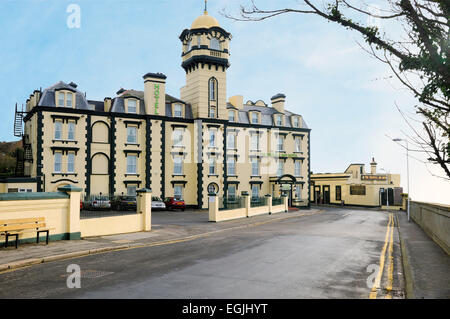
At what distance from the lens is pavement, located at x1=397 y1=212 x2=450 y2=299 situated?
26.9 feet

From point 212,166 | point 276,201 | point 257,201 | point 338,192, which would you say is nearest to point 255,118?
point 212,166

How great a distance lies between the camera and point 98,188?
126ft

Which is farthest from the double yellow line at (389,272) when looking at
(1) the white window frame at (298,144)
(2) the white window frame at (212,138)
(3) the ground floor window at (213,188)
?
(1) the white window frame at (298,144)

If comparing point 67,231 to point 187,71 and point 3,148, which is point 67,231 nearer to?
point 187,71

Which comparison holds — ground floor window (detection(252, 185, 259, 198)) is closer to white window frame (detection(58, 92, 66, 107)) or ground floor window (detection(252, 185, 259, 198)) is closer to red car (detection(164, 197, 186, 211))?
red car (detection(164, 197, 186, 211))

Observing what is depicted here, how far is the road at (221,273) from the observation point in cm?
798

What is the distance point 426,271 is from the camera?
10.5 m

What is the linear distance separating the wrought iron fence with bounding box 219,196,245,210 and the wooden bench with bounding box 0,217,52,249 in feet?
49.1

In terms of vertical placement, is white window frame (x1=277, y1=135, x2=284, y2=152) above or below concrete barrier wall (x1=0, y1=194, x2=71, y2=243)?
above

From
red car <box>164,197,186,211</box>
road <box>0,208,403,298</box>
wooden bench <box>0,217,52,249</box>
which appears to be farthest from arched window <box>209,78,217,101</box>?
wooden bench <box>0,217,52,249</box>

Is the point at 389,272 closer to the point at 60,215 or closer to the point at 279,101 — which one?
the point at 60,215

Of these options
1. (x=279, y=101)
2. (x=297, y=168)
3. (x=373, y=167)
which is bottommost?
(x=297, y=168)

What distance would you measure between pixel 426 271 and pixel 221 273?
221 inches
